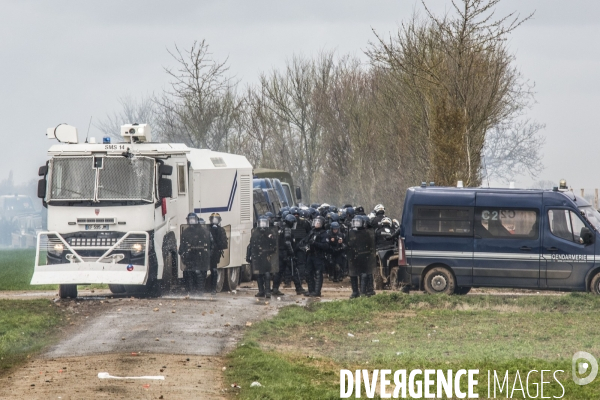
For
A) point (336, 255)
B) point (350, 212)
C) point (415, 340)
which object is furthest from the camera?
point (350, 212)

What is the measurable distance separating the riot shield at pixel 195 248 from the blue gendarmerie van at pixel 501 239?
4240 millimetres

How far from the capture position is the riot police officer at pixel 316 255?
80.9ft

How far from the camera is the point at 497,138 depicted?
67250mm

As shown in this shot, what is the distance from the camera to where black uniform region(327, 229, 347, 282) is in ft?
82.0

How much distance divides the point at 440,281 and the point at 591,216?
340 centimetres

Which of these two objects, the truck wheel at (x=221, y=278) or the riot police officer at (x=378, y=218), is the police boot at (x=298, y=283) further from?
the riot police officer at (x=378, y=218)

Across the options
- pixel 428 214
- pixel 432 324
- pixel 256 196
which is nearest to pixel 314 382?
pixel 432 324

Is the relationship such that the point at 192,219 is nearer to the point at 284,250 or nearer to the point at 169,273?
the point at 169,273

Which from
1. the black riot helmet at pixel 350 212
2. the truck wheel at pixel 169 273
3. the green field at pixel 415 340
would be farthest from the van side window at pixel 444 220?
the black riot helmet at pixel 350 212

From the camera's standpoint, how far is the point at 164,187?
2317 cm

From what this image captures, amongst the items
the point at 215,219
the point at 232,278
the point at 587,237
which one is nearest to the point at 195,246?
the point at 215,219

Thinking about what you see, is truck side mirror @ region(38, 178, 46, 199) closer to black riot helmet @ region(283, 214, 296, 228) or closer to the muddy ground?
the muddy ground

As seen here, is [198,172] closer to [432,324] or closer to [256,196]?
[256,196]

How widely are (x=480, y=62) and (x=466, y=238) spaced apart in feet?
43.6
